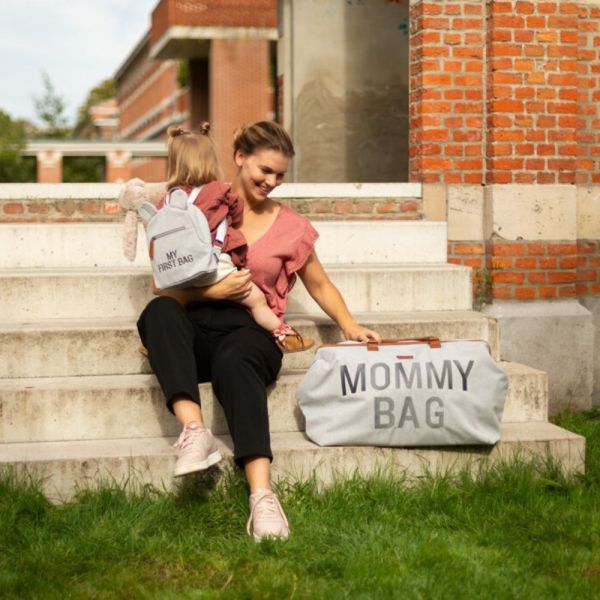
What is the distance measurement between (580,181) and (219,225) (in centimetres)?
352

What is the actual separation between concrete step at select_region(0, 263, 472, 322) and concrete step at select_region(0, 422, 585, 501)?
Result: 4.12 feet

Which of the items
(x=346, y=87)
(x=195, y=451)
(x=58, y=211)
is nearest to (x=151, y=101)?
(x=346, y=87)

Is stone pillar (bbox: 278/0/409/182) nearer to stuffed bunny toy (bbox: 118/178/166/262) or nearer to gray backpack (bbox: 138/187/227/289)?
stuffed bunny toy (bbox: 118/178/166/262)

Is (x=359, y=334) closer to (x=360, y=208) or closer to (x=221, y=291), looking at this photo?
→ (x=221, y=291)

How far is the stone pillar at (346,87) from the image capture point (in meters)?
10.4

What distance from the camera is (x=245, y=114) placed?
3472cm

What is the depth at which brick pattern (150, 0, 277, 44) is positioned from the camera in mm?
30766

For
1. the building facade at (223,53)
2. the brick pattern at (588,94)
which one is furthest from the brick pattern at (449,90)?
the building facade at (223,53)

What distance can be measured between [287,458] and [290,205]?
10.1ft

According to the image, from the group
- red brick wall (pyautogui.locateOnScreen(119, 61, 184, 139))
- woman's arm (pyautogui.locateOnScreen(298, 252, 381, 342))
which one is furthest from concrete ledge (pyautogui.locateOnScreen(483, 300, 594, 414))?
red brick wall (pyautogui.locateOnScreen(119, 61, 184, 139))

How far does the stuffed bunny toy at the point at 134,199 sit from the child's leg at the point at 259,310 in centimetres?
66

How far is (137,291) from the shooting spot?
21.2 ft

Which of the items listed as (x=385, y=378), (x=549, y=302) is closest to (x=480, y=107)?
(x=549, y=302)

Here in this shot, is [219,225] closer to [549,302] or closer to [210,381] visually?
[210,381]
